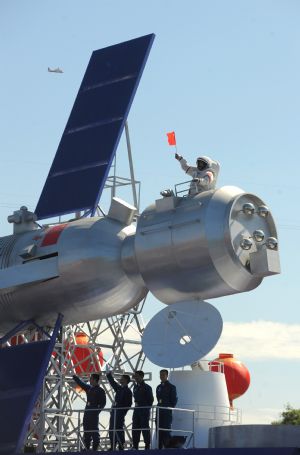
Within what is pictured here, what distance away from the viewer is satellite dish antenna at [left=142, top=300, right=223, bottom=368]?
25.5 m

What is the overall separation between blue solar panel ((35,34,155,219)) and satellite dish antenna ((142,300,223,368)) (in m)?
5.42

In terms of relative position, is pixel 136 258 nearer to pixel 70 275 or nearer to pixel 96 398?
pixel 70 275

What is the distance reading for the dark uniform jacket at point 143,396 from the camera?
2506cm

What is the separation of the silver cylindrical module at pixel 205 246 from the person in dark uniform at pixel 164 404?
8.74 ft

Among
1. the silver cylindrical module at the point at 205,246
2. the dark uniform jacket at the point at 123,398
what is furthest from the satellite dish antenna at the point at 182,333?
the dark uniform jacket at the point at 123,398

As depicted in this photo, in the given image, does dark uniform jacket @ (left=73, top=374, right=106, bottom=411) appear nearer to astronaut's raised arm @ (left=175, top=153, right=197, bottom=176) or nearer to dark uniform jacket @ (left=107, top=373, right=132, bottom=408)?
dark uniform jacket @ (left=107, top=373, right=132, bottom=408)

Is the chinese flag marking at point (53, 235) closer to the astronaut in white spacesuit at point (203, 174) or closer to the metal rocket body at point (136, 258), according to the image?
the metal rocket body at point (136, 258)

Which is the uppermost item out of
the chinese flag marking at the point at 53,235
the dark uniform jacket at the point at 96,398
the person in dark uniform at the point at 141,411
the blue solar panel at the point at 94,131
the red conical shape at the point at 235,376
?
the blue solar panel at the point at 94,131

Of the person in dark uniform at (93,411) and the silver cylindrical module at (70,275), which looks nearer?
the person in dark uniform at (93,411)

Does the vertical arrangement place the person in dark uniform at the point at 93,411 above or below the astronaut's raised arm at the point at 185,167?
below

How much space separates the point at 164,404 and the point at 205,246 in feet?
13.0

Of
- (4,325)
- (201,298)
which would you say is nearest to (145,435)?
(201,298)

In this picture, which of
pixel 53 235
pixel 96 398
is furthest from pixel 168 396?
pixel 53 235

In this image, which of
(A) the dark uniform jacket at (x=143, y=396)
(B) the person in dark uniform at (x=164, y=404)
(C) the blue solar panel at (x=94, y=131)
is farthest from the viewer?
(C) the blue solar panel at (x=94, y=131)
